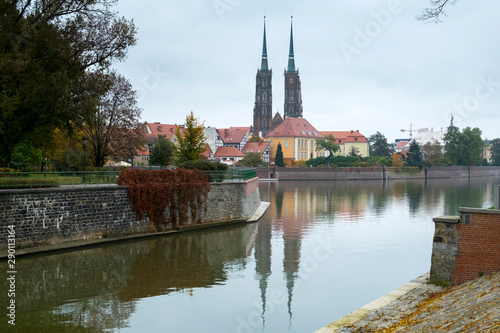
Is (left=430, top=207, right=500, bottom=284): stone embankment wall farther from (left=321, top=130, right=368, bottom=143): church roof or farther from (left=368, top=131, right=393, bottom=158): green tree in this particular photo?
(left=321, top=130, right=368, bottom=143): church roof

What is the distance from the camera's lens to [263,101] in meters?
155

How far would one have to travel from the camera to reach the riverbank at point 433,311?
9.66 meters

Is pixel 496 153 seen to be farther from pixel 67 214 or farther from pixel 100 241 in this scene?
pixel 67 214

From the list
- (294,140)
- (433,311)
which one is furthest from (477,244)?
(294,140)

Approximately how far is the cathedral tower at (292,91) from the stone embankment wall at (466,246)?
13725 cm

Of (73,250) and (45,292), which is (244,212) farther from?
(45,292)

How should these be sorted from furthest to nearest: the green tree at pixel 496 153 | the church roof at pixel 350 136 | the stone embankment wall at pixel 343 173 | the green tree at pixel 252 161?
the green tree at pixel 496 153
the church roof at pixel 350 136
the green tree at pixel 252 161
the stone embankment wall at pixel 343 173

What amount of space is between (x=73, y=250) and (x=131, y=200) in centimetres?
421

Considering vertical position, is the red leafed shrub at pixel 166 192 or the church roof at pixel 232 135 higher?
the church roof at pixel 232 135

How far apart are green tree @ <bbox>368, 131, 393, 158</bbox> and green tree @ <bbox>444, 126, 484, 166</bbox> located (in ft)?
46.5

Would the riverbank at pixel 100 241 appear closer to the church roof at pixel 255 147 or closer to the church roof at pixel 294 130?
the church roof at pixel 255 147

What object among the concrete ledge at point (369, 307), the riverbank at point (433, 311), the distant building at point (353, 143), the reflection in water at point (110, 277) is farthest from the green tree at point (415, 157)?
the riverbank at point (433, 311)

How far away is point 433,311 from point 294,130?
114865 millimetres

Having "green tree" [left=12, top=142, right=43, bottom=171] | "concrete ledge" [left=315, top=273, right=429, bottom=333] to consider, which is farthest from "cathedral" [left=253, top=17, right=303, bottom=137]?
"concrete ledge" [left=315, top=273, right=429, bottom=333]
